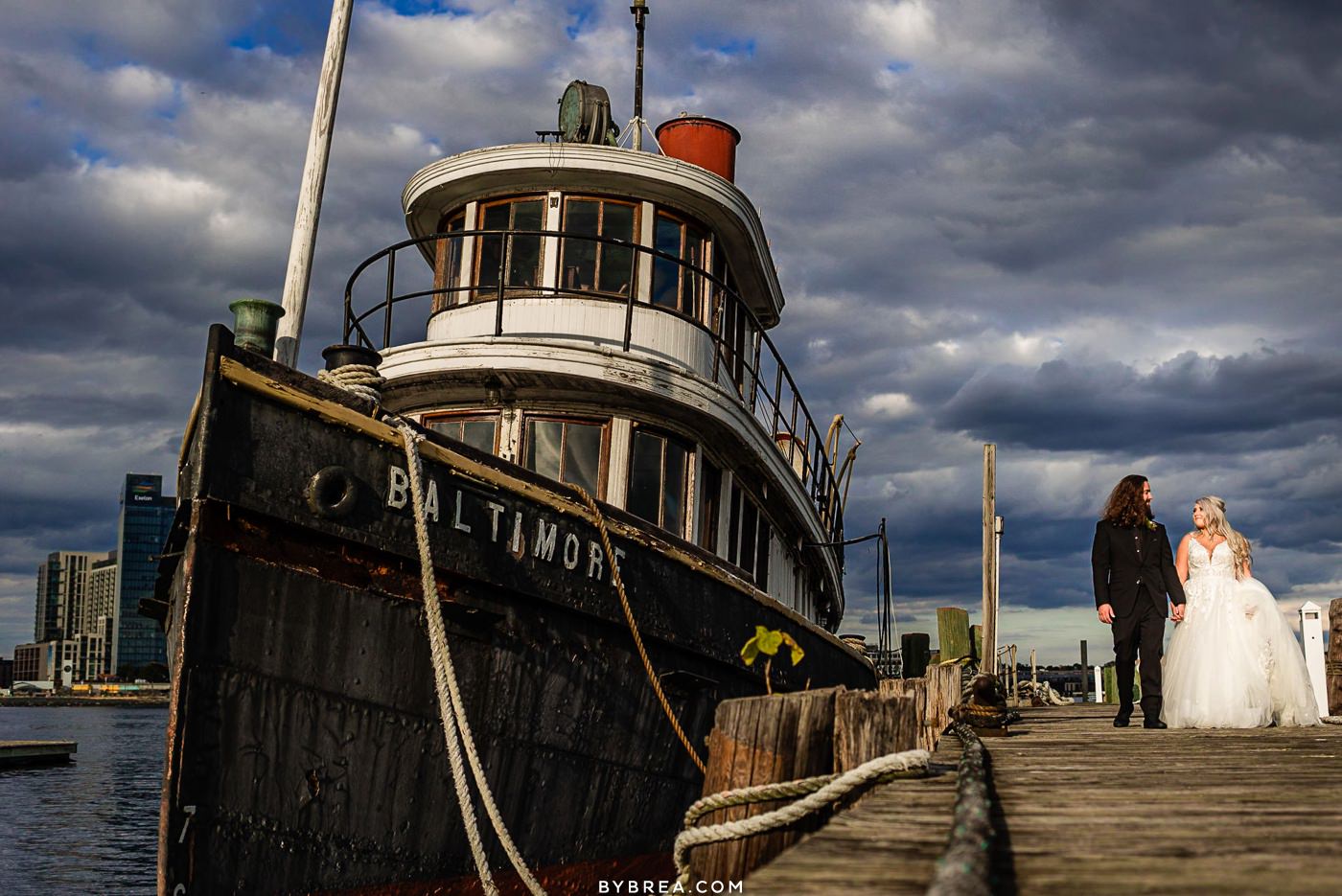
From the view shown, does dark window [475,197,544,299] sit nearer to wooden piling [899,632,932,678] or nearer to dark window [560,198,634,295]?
dark window [560,198,634,295]

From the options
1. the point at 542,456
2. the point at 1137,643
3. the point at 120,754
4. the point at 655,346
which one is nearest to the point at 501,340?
the point at 542,456

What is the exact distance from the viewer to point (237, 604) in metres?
5.39

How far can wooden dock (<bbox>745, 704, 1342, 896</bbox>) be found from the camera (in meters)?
2.56

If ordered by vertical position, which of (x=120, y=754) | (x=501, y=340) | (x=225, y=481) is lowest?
(x=120, y=754)

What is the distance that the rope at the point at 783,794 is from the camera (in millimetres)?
3783

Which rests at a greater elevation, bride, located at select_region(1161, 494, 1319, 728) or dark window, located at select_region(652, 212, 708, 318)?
dark window, located at select_region(652, 212, 708, 318)

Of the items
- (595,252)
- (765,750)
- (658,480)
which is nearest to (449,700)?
(765,750)

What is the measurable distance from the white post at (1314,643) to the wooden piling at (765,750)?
854 cm

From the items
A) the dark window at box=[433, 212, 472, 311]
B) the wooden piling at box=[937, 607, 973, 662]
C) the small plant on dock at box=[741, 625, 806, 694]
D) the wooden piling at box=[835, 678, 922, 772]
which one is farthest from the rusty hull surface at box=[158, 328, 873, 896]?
the wooden piling at box=[937, 607, 973, 662]

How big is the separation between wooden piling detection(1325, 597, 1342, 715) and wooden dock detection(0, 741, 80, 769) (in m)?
30.7

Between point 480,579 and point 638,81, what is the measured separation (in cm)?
898

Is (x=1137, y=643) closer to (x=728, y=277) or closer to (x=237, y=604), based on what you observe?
(x=728, y=277)

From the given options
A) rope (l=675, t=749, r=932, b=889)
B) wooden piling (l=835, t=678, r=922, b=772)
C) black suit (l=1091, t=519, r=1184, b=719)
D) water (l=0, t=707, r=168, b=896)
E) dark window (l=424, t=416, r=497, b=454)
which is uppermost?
dark window (l=424, t=416, r=497, b=454)

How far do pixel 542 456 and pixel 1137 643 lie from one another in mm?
4585
